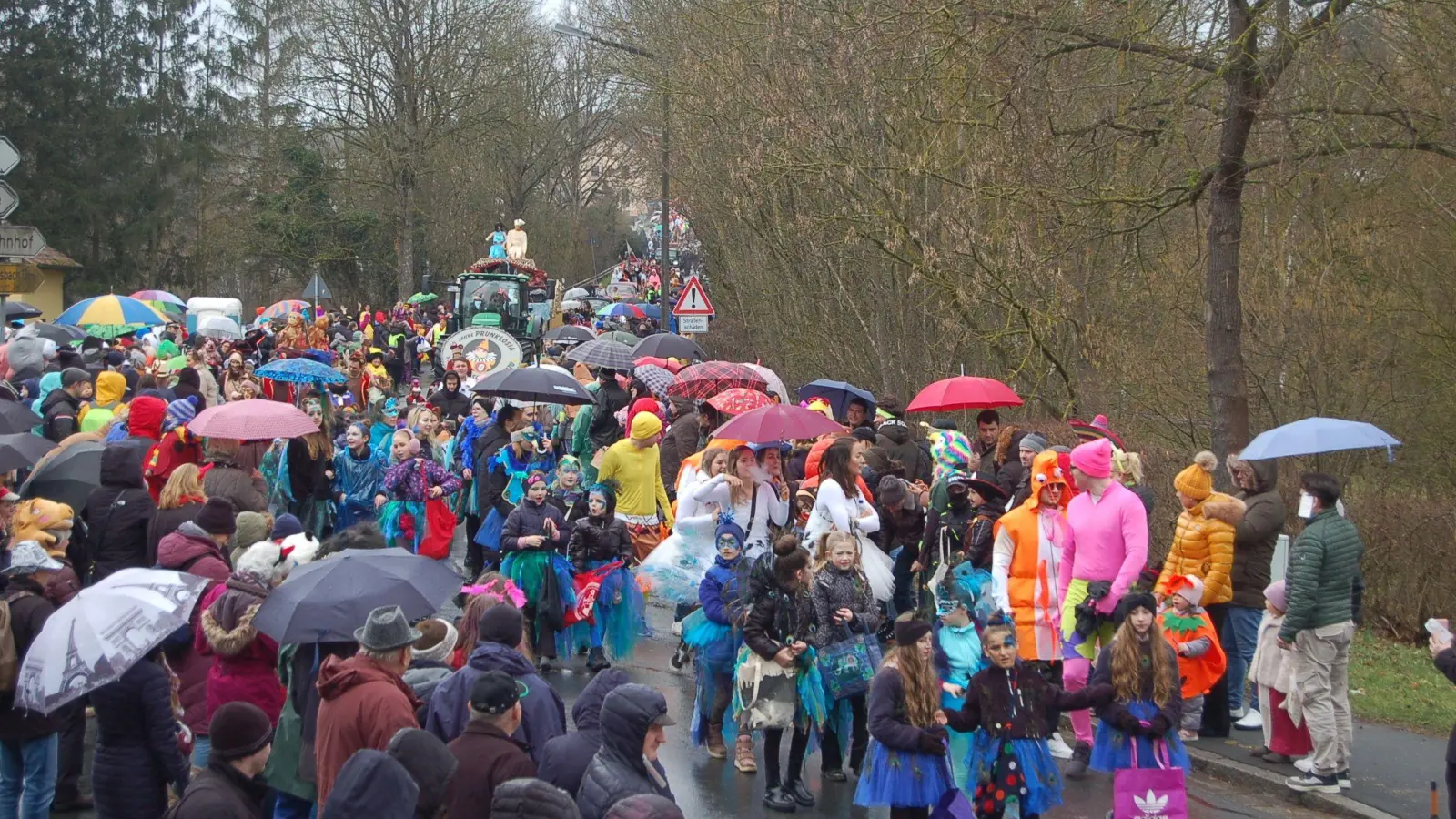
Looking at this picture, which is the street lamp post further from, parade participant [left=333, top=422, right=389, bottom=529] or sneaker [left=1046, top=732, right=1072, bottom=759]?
sneaker [left=1046, top=732, right=1072, bottom=759]

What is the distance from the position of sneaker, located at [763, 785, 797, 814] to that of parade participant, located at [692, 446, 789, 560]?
7.98 ft

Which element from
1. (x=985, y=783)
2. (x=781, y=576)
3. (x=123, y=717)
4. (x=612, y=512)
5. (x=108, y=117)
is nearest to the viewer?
(x=123, y=717)

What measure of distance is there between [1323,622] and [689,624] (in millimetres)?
3670

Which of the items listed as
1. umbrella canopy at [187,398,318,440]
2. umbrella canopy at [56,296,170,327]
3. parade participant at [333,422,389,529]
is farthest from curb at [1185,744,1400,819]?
umbrella canopy at [56,296,170,327]

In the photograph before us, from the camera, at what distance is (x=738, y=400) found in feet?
47.7

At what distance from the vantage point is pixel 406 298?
5359cm

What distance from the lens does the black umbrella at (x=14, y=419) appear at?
12453 millimetres

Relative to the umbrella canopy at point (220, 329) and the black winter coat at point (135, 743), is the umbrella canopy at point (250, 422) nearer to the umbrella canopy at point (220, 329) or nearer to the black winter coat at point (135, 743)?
the black winter coat at point (135, 743)

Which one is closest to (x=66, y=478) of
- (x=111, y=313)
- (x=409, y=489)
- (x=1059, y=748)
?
(x=409, y=489)

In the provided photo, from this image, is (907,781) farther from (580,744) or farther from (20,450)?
(20,450)

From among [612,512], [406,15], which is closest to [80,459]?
[612,512]

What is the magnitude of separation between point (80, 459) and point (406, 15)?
4256cm

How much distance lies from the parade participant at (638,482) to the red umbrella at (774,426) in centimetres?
83

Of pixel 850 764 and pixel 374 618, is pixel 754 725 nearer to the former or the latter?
pixel 850 764
